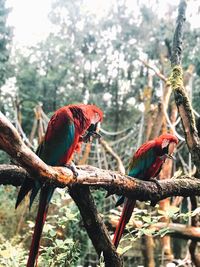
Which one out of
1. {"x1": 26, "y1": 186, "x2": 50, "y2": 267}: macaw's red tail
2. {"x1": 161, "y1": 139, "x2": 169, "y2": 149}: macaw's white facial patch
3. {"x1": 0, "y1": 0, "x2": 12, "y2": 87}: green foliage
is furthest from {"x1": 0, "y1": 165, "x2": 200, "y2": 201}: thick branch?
{"x1": 0, "y1": 0, "x2": 12, "y2": 87}: green foliage

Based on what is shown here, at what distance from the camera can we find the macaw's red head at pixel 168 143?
60.7 inches

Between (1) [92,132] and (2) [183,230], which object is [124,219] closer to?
(1) [92,132]

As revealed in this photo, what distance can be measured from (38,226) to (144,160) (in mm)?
677

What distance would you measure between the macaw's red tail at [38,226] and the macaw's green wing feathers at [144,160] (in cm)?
60

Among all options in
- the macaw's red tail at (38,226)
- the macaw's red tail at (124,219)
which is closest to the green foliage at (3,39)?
the macaw's red tail at (124,219)

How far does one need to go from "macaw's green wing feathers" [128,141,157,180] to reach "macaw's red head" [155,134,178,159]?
0.04 meters

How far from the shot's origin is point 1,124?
709 millimetres

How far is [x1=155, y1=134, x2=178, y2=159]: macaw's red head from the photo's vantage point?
154 centimetres

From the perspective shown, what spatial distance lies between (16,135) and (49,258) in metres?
0.69

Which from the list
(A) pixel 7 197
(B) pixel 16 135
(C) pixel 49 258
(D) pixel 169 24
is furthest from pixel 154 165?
(D) pixel 169 24

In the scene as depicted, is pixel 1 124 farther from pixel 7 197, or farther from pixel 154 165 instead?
pixel 7 197

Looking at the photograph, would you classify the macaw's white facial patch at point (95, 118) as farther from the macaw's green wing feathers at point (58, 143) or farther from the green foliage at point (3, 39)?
the green foliage at point (3, 39)

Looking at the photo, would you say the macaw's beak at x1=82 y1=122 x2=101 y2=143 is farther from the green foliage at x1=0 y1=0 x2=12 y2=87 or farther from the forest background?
the forest background

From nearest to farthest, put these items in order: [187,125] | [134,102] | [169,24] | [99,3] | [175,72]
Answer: [187,125] < [175,72] < [169,24] < [134,102] < [99,3]
